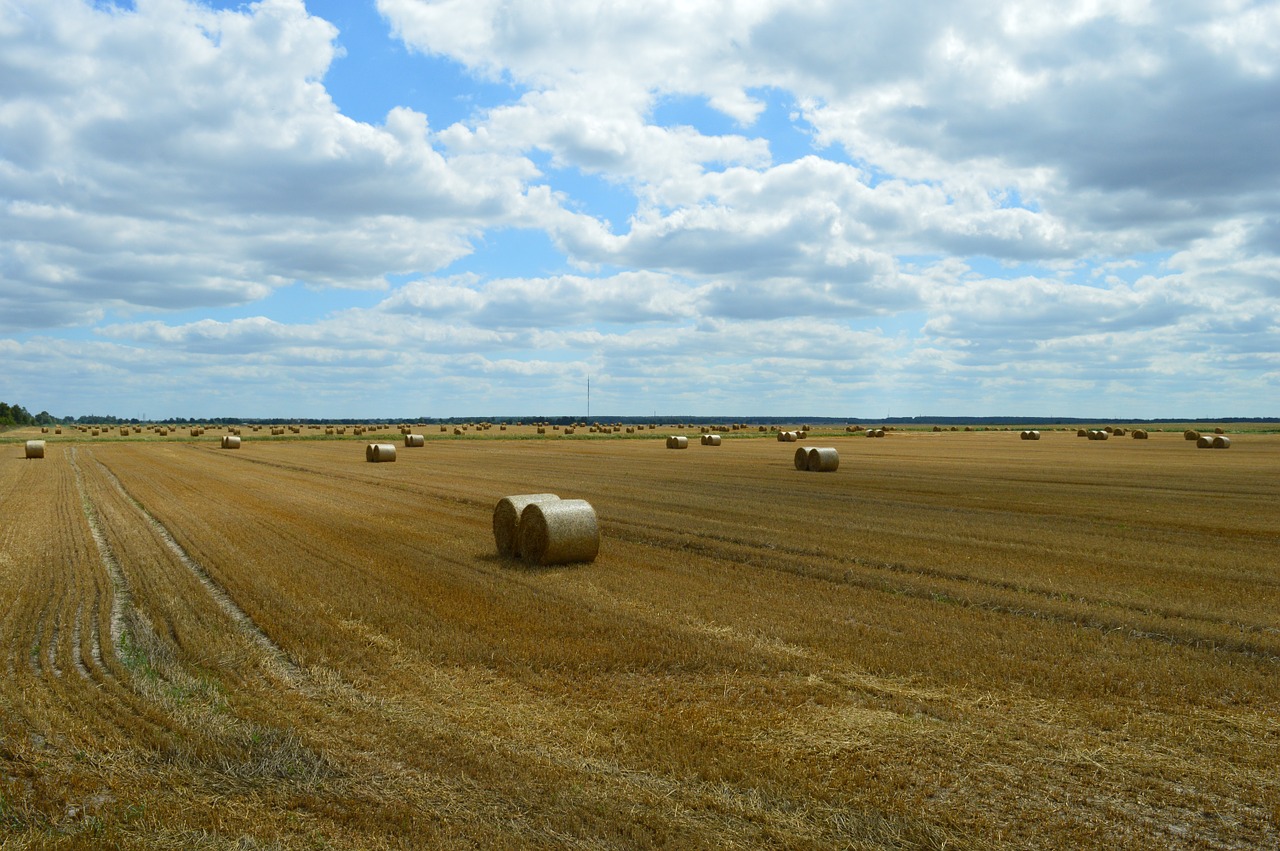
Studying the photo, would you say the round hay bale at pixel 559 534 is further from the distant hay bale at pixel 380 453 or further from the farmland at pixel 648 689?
the distant hay bale at pixel 380 453

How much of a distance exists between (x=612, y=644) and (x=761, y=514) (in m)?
11.6

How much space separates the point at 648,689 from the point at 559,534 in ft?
21.1

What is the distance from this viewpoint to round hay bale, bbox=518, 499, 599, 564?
1451 centimetres

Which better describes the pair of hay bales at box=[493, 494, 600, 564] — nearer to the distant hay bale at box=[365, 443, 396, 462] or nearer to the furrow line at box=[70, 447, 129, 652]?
the furrow line at box=[70, 447, 129, 652]

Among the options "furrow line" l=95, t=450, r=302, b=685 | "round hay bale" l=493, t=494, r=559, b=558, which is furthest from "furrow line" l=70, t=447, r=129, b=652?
"round hay bale" l=493, t=494, r=559, b=558

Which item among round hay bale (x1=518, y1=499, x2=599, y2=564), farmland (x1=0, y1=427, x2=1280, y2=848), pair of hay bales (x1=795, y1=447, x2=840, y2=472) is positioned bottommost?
farmland (x1=0, y1=427, x2=1280, y2=848)

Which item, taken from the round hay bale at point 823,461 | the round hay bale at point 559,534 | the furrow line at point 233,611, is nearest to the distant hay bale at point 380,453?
the round hay bale at point 823,461

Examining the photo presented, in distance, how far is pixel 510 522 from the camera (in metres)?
15.5

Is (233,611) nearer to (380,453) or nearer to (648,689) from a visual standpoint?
(648,689)

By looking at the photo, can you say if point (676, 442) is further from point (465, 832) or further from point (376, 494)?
point (465, 832)

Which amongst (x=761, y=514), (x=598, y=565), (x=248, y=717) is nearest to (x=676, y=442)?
(x=761, y=514)

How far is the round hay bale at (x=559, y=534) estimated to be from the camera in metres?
14.5

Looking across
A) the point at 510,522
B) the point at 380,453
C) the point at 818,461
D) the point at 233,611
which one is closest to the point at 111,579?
the point at 233,611

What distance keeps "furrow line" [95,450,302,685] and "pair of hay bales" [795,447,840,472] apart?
23.9m
